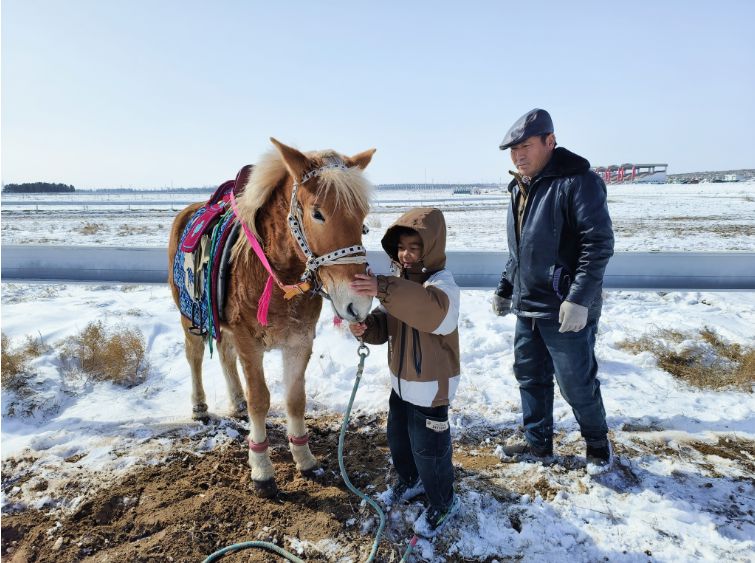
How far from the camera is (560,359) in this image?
9.03ft

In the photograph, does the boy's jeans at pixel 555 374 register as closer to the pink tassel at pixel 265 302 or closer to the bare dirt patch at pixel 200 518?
the bare dirt patch at pixel 200 518

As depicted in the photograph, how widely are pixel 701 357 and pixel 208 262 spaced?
4.80 meters

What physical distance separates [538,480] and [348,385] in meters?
2.04

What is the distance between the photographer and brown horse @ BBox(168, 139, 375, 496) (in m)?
2.08

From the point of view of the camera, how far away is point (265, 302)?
2584 millimetres

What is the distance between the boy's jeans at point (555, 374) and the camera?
107 inches

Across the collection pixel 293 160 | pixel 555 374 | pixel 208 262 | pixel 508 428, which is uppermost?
pixel 293 160

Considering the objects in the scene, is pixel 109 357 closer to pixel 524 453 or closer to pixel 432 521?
pixel 432 521

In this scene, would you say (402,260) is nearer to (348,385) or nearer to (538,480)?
(538,480)

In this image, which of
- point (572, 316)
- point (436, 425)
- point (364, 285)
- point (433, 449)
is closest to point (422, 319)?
point (364, 285)

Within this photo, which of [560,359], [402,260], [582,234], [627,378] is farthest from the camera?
[627,378]

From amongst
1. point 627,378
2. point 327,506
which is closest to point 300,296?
point 327,506

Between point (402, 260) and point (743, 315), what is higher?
point (402, 260)

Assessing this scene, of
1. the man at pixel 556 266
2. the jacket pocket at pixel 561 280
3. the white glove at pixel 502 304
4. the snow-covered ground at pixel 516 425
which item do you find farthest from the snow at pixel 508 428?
the jacket pocket at pixel 561 280
